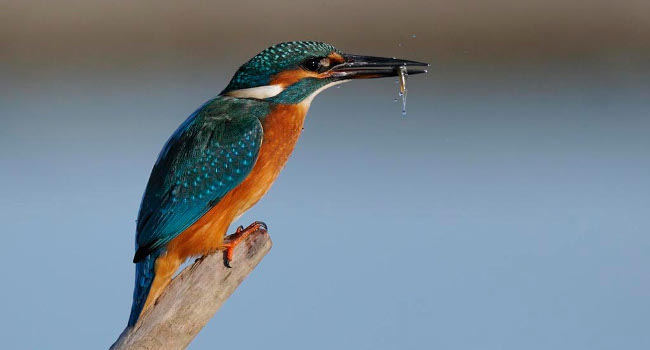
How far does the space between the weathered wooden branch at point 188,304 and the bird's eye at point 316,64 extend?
A: 0.68m

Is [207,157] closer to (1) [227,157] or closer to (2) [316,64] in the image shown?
(1) [227,157]

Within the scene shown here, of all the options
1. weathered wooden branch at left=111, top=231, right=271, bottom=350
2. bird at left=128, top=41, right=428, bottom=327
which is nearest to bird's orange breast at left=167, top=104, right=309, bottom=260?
bird at left=128, top=41, right=428, bottom=327

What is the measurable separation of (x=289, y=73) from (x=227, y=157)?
14.4 inches

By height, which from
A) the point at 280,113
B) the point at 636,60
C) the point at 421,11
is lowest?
the point at 280,113

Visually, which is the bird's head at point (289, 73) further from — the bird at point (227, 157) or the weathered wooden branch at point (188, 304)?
the weathered wooden branch at point (188, 304)

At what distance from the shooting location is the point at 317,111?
8.47 meters

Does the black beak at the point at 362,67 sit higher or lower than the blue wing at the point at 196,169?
higher

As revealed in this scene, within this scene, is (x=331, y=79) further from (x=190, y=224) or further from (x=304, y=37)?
(x=304, y=37)

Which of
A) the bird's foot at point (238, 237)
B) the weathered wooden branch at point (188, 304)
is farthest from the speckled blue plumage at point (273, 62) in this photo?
the weathered wooden branch at point (188, 304)

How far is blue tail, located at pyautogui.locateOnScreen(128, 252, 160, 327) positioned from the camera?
3.05 metres

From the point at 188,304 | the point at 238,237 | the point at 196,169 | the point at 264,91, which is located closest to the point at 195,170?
the point at 196,169

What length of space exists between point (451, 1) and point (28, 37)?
3.81 m

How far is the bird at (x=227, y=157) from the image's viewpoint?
3.23 meters

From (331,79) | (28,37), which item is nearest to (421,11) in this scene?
(28,37)
